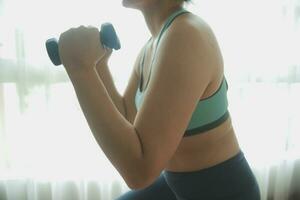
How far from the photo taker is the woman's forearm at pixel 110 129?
2.05ft

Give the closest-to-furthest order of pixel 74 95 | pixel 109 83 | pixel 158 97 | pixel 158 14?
1. pixel 158 97
2. pixel 158 14
3. pixel 109 83
4. pixel 74 95

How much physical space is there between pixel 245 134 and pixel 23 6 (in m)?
1.02

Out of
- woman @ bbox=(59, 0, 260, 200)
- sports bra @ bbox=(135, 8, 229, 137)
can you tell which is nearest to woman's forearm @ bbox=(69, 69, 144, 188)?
woman @ bbox=(59, 0, 260, 200)

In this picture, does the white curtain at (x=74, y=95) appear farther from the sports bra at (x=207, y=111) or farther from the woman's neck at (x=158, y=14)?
the sports bra at (x=207, y=111)

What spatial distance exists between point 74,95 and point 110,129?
30.9 inches

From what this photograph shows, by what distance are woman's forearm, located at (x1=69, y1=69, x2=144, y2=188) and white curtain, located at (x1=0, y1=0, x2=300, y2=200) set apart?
683 millimetres

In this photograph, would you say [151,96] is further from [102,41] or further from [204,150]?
[204,150]

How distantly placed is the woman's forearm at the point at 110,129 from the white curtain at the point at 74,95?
0.68 meters

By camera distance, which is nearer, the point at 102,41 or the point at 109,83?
the point at 102,41

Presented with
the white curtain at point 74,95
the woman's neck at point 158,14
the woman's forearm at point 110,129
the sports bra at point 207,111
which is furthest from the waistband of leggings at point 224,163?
the white curtain at point 74,95

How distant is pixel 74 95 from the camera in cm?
138

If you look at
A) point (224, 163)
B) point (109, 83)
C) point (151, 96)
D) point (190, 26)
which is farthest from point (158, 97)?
point (109, 83)

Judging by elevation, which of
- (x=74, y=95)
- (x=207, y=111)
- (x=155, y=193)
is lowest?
(x=155, y=193)

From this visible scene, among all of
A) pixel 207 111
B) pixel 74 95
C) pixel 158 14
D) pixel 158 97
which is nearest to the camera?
pixel 158 97
